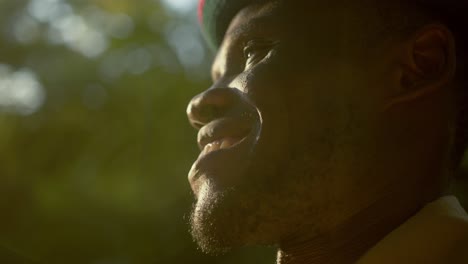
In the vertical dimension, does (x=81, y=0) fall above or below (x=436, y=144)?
below

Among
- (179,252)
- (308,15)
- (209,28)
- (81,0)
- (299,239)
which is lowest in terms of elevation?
(179,252)

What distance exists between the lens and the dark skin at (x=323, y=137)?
44.5 inches

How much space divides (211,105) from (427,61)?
35 cm

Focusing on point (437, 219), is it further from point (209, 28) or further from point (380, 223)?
point (209, 28)

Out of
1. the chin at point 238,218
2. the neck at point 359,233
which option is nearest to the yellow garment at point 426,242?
the neck at point 359,233

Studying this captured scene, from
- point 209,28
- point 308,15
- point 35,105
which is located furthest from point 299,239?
point 35,105

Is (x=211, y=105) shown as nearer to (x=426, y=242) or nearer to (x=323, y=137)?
(x=323, y=137)

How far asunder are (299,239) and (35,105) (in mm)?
1846

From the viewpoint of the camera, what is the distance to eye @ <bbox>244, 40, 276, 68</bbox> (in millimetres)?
1253

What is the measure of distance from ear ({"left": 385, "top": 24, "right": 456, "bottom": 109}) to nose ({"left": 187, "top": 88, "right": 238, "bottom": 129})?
265 mm

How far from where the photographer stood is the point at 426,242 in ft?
3.47

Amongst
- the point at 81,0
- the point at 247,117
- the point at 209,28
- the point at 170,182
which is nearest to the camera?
the point at 247,117

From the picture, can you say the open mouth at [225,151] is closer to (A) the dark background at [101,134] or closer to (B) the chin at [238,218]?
(B) the chin at [238,218]

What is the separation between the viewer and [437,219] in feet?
3.58
